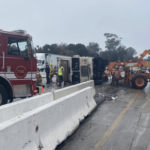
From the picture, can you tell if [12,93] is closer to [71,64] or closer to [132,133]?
[132,133]

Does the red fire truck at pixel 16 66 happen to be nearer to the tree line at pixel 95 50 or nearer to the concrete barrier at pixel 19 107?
the concrete barrier at pixel 19 107

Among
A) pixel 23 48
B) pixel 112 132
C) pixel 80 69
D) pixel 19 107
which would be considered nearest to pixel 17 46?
pixel 23 48

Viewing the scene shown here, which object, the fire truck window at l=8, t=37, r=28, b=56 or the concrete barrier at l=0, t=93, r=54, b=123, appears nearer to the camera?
the concrete barrier at l=0, t=93, r=54, b=123

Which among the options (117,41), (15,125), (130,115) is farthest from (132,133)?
(117,41)

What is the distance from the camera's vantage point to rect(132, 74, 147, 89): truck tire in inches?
605

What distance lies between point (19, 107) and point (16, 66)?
9.90 feet

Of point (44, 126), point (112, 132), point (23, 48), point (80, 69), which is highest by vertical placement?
point (23, 48)

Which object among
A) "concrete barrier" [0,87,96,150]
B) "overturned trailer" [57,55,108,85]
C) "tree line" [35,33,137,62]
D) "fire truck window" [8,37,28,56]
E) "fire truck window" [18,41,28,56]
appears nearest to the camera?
"concrete barrier" [0,87,96,150]

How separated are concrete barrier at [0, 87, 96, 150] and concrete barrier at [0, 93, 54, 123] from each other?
892 mm

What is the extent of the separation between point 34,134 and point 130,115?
14.0 ft

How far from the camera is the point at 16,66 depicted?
795 cm

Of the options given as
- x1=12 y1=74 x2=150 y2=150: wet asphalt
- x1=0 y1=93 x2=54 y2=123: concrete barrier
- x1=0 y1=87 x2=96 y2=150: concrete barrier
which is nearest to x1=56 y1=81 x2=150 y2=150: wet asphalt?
x1=12 y1=74 x2=150 y2=150: wet asphalt

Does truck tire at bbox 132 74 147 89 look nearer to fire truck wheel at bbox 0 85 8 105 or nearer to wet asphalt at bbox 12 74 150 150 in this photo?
wet asphalt at bbox 12 74 150 150

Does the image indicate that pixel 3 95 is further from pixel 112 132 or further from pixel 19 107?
pixel 112 132
